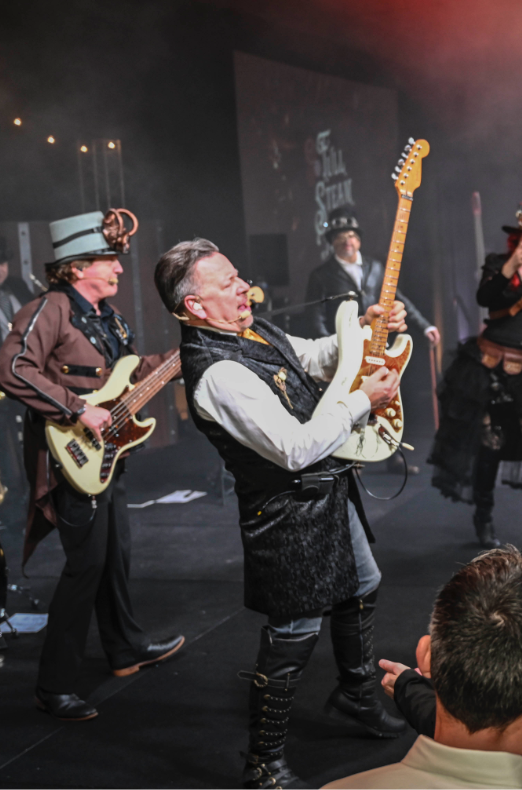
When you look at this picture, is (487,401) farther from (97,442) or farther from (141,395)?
(97,442)

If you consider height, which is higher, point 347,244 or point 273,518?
point 347,244

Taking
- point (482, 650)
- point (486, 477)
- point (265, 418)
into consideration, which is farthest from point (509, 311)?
point (482, 650)

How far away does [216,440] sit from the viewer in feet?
6.86

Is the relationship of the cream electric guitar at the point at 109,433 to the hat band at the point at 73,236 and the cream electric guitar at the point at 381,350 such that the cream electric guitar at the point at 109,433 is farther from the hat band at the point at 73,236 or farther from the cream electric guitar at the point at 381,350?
the cream electric guitar at the point at 381,350

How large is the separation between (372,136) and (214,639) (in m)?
4.79

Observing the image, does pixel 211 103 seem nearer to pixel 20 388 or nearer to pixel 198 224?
pixel 198 224

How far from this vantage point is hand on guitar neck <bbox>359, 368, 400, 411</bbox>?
2.12 meters

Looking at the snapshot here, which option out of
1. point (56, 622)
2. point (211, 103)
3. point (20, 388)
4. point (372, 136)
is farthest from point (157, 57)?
point (56, 622)

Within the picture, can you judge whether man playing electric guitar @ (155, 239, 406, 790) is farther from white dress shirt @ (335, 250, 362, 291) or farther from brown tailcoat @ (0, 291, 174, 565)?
white dress shirt @ (335, 250, 362, 291)

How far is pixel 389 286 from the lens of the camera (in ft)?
7.72

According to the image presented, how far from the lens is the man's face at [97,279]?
2998 millimetres

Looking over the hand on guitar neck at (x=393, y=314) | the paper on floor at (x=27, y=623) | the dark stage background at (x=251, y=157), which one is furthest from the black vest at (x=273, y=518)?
the paper on floor at (x=27, y=623)

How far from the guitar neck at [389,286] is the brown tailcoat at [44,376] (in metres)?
1.05

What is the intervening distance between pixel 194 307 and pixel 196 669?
159 centimetres
